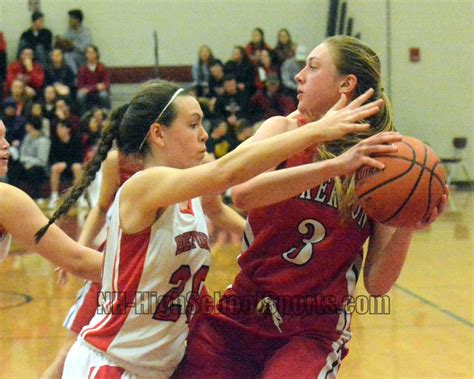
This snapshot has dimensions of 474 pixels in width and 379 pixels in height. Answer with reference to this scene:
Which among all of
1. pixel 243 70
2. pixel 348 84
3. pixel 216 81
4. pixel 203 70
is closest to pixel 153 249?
pixel 348 84

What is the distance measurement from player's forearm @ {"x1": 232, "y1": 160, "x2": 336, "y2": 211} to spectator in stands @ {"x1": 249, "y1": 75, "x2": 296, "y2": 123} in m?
10.8

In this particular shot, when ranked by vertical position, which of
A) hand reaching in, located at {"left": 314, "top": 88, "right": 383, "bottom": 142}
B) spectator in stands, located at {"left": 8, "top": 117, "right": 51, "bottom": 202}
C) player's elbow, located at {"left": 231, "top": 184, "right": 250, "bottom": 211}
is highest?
hand reaching in, located at {"left": 314, "top": 88, "right": 383, "bottom": 142}

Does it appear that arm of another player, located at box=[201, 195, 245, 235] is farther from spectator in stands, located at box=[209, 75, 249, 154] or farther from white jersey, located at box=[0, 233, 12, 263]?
spectator in stands, located at box=[209, 75, 249, 154]

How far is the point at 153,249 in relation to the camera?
2.49 m

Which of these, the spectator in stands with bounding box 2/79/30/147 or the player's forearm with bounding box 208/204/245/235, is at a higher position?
the player's forearm with bounding box 208/204/245/235

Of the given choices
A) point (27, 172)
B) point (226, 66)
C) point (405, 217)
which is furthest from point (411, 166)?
point (226, 66)

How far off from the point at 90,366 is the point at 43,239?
488 millimetres

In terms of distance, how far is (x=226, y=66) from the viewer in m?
13.3

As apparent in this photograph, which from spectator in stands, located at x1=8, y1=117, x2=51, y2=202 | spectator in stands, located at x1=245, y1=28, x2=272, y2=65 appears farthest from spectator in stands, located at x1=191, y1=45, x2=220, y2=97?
spectator in stands, located at x1=8, y1=117, x2=51, y2=202

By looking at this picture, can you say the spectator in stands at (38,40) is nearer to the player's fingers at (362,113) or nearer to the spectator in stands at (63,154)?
the spectator in stands at (63,154)

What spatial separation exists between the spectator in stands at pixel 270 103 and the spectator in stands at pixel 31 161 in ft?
10.8

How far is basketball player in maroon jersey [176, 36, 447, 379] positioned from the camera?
2643 mm

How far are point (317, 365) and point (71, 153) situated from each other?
33.0 ft

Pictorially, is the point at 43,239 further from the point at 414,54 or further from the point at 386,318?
the point at 414,54
